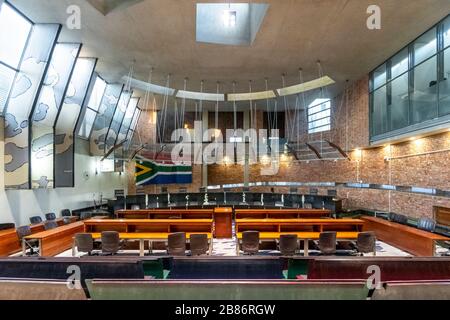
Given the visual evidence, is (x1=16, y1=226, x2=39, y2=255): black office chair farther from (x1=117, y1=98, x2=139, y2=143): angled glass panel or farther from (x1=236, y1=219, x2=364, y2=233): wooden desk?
(x1=117, y1=98, x2=139, y2=143): angled glass panel

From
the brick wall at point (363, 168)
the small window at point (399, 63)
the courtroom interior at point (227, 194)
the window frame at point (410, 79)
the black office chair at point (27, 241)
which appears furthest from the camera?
the small window at point (399, 63)

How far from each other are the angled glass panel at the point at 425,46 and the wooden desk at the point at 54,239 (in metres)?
10.6

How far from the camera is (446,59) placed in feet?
21.8

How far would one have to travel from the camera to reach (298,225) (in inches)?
280

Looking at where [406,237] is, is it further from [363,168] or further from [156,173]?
[156,173]

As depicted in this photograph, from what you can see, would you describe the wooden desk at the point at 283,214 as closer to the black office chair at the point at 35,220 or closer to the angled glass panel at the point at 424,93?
the angled glass panel at the point at 424,93

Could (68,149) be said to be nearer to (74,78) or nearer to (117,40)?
(74,78)

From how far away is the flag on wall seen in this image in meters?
15.4

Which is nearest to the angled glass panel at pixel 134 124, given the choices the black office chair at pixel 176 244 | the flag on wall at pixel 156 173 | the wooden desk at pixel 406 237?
the flag on wall at pixel 156 173

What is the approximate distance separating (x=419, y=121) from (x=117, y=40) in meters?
8.63

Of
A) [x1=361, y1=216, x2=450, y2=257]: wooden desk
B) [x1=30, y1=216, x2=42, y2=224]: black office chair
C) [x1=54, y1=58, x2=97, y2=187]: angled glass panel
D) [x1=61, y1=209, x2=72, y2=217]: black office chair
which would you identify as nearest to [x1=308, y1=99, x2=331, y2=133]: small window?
[x1=361, y1=216, x2=450, y2=257]: wooden desk

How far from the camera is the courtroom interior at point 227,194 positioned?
3.53 meters

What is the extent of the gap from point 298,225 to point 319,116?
28.8 feet
